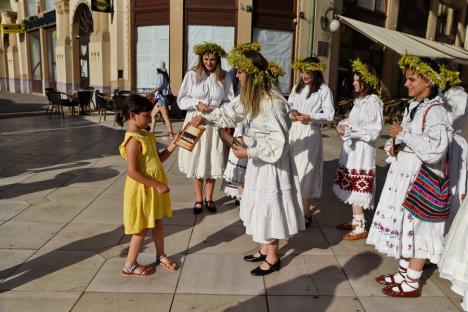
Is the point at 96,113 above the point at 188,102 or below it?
below

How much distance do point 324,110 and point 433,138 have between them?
1.60 meters

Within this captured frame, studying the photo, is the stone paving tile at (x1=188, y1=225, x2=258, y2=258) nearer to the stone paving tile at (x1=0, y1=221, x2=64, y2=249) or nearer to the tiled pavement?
the tiled pavement

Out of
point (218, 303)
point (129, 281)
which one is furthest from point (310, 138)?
point (129, 281)

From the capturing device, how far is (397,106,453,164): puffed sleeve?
9.24 feet

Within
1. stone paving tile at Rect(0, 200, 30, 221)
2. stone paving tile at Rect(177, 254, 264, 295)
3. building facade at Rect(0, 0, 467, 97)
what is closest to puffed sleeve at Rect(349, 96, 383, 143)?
stone paving tile at Rect(177, 254, 264, 295)

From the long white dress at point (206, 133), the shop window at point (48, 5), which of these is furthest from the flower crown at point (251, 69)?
the shop window at point (48, 5)

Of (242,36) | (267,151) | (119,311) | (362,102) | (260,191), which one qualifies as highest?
(242,36)

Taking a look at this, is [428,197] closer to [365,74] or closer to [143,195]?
[365,74]

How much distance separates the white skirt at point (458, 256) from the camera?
2.24 meters

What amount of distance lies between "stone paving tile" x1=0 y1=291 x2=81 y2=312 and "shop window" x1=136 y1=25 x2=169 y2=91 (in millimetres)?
11256

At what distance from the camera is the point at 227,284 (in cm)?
325

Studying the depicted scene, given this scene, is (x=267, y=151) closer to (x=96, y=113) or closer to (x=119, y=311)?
(x=119, y=311)

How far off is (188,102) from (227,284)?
230 cm

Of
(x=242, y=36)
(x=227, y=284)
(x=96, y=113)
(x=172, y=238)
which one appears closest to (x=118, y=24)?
(x=96, y=113)
